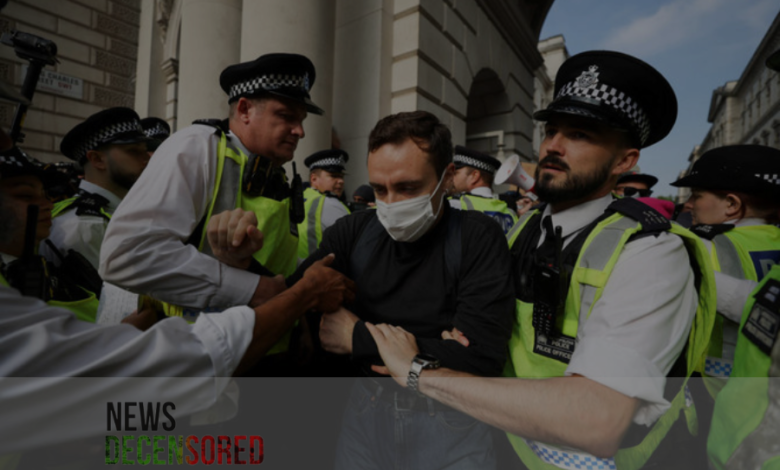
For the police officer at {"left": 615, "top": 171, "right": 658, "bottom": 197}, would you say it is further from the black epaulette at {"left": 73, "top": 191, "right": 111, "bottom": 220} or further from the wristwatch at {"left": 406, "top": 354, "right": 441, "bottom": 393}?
the black epaulette at {"left": 73, "top": 191, "right": 111, "bottom": 220}

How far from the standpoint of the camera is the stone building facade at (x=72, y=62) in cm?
922

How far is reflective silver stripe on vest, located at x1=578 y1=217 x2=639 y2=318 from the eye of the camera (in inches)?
48.1

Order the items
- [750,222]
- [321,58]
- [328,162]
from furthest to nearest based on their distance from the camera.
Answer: [321,58], [328,162], [750,222]

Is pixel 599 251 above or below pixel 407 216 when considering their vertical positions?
below

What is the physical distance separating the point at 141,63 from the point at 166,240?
11.6 meters

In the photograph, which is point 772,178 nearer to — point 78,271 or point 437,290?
point 437,290

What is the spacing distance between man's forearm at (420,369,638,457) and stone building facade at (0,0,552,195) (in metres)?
4.73

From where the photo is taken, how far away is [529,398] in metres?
1.11

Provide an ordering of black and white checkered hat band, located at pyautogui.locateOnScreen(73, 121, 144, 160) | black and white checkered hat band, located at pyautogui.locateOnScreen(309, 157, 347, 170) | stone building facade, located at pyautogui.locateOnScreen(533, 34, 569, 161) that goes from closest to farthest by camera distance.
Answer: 1. black and white checkered hat band, located at pyautogui.locateOnScreen(73, 121, 144, 160)
2. black and white checkered hat band, located at pyautogui.locateOnScreen(309, 157, 347, 170)
3. stone building facade, located at pyautogui.locateOnScreen(533, 34, 569, 161)

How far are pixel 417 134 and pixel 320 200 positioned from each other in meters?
2.87

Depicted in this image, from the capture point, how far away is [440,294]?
157cm

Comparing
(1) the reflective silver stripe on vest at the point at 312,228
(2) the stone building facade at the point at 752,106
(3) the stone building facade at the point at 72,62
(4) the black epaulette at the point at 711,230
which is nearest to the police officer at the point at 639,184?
(4) the black epaulette at the point at 711,230

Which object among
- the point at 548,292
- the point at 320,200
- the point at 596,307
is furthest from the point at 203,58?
the point at 596,307

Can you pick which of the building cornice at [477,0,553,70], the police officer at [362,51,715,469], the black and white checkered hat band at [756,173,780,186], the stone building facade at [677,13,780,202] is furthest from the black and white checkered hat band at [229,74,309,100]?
the stone building facade at [677,13,780,202]
